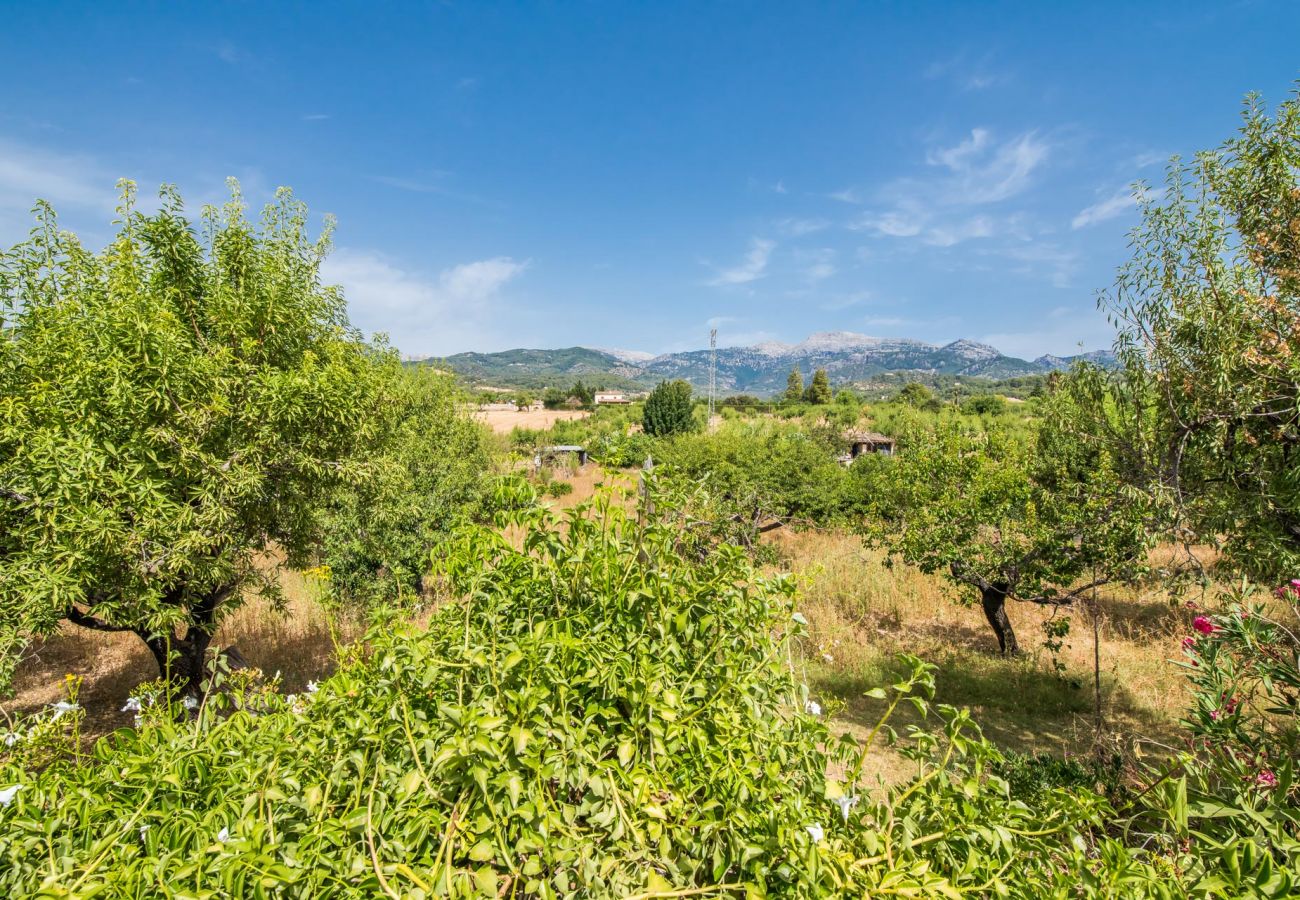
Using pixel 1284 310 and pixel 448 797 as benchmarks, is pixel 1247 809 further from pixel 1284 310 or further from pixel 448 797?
pixel 1284 310

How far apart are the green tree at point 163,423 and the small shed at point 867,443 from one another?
33311 millimetres

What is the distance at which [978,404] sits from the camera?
44.3 meters

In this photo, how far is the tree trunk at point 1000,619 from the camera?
25.7ft

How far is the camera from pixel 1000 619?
313 inches

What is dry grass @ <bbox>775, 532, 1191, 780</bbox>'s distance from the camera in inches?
227

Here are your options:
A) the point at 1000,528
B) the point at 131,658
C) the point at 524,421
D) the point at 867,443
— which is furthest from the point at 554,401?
the point at 1000,528

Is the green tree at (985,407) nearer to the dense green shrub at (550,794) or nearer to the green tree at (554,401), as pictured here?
the dense green shrub at (550,794)

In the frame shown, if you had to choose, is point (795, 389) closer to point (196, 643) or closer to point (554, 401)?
point (554, 401)

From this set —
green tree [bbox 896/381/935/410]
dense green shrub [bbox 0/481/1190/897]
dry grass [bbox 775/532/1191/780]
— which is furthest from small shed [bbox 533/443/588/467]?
dense green shrub [bbox 0/481/1190/897]

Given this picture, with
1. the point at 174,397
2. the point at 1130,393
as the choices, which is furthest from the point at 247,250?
the point at 1130,393

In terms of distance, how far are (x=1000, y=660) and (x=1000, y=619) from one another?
60 centimetres

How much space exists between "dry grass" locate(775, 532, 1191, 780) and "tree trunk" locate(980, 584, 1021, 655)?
197 millimetres

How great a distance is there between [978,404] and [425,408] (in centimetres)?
4410

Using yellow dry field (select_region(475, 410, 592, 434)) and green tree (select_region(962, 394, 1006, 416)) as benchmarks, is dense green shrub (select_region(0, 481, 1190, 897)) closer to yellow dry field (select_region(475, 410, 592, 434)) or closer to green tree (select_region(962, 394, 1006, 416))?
yellow dry field (select_region(475, 410, 592, 434))
